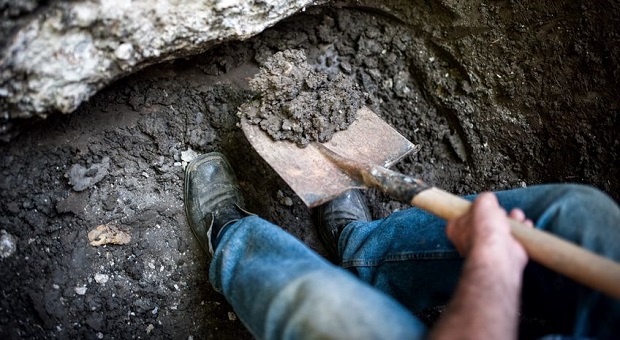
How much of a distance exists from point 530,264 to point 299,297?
57cm

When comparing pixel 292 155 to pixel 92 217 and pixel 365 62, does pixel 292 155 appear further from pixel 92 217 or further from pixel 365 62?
pixel 92 217

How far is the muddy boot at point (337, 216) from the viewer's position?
1.71 metres

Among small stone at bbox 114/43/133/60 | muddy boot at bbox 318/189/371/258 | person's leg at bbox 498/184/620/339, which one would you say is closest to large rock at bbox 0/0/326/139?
small stone at bbox 114/43/133/60

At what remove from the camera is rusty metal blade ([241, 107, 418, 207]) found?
1.49m

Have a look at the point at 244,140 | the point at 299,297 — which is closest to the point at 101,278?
the point at 244,140

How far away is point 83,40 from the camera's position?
1.17m

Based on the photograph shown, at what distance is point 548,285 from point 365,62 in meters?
1.10

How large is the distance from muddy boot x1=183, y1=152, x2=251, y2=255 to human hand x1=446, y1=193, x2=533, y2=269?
0.84m

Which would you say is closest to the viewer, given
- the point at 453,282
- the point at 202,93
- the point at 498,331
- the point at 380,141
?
the point at 498,331

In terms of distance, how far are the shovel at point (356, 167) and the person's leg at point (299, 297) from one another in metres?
0.25

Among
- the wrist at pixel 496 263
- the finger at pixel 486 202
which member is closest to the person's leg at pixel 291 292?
the wrist at pixel 496 263

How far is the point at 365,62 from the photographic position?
6.18ft

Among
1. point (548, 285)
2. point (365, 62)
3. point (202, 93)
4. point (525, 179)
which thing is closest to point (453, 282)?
→ point (548, 285)

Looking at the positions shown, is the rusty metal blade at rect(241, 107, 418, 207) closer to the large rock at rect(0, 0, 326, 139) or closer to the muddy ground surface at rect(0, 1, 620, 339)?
the muddy ground surface at rect(0, 1, 620, 339)
